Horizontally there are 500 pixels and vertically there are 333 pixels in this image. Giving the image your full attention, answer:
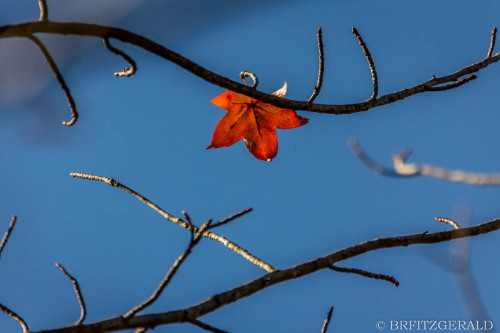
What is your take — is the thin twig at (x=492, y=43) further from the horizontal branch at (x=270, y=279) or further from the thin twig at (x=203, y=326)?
the thin twig at (x=203, y=326)

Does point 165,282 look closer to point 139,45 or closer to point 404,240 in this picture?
point 139,45

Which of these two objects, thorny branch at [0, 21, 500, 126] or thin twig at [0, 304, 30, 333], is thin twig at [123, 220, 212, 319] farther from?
thorny branch at [0, 21, 500, 126]

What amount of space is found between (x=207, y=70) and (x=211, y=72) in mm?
14

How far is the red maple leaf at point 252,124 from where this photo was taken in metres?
2.48

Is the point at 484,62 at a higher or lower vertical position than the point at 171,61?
higher

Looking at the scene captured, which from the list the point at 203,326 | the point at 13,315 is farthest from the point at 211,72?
the point at 13,315

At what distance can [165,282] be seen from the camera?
125cm

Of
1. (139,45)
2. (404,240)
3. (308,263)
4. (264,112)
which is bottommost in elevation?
(308,263)

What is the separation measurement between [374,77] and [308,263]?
0.76m

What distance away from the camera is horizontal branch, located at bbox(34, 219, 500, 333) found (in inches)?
48.3

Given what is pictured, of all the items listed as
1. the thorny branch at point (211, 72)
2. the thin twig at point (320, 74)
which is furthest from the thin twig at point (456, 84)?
the thin twig at point (320, 74)

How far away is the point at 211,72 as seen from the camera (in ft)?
5.22

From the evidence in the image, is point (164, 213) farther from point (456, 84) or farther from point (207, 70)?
point (456, 84)

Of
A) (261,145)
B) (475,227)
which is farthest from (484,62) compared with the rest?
(261,145)
